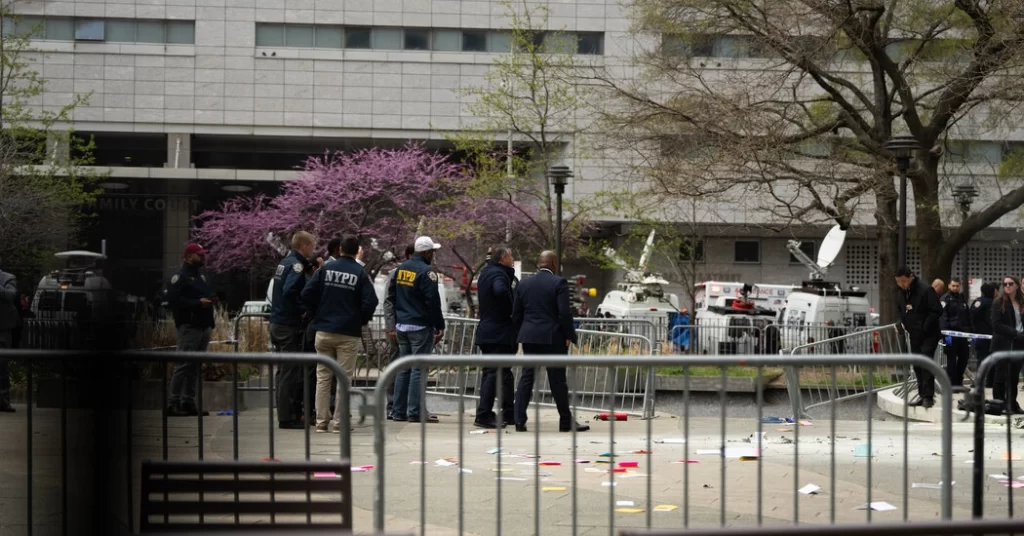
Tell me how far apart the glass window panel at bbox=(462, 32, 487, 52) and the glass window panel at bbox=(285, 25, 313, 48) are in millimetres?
6270

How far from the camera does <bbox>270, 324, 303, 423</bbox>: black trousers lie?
9.07m

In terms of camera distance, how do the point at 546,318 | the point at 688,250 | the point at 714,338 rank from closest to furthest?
the point at 546,318, the point at 714,338, the point at 688,250

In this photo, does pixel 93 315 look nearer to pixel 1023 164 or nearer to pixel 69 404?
pixel 69 404

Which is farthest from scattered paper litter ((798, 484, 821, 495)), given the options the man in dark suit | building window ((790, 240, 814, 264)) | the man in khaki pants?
building window ((790, 240, 814, 264))

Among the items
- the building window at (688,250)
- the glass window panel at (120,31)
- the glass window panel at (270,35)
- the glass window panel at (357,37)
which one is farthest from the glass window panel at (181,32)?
the building window at (688,250)

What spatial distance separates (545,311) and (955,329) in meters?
9.56

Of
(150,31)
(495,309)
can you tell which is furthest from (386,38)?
(495,309)

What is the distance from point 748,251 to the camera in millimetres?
50781

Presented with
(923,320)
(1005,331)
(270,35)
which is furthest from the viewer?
(270,35)

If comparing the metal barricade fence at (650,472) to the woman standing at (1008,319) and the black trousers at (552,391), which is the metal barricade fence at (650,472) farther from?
the woman standing at (1008,319)

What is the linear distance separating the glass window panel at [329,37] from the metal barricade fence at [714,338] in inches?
1193

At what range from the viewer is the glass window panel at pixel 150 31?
46.2 metres

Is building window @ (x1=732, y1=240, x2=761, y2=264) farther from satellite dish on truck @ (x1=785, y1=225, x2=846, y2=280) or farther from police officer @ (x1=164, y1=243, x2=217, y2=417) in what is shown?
police officer @ (x1=164, y1=243, x2=217, y2=417)

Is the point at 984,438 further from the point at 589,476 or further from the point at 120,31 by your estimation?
the point at 120,31
